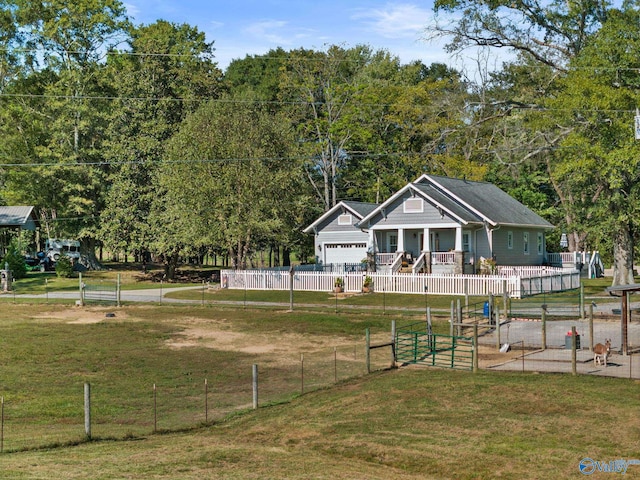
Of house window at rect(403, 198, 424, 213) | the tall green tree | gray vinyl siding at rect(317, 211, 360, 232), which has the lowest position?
gray vinyl siding at rect(317, 211, 360, 232)

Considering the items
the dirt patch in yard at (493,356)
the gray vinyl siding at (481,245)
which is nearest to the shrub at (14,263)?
the gray vinyl siding at (481,245)

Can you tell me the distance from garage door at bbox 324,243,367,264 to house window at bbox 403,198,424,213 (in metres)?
8.65

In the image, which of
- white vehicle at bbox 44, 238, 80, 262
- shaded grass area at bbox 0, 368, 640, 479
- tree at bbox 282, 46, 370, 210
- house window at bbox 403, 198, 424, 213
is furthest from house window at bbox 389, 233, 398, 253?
shaded grass area at bbox 0, 368, 640, 479

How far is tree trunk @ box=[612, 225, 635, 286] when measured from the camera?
52500 mm

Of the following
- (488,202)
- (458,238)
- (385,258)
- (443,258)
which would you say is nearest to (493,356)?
(458,238)

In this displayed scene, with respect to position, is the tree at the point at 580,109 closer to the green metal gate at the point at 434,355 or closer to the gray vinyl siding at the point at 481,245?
the gray vinyl siding at the point at 481,245

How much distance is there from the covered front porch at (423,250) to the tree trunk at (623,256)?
968 centimetres

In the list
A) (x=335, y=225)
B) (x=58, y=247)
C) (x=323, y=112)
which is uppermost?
(x=323, y=112)

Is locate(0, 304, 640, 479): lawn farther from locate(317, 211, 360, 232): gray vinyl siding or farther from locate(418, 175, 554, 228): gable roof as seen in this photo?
locate(317, 211, 360, 232): gray vinyl siding

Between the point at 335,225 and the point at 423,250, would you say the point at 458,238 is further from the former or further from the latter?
the point at 335,225

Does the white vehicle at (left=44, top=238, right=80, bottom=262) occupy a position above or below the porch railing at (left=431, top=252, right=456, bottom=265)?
above

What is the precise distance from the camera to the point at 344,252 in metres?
67.1

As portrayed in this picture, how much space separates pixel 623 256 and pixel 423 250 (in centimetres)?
1347

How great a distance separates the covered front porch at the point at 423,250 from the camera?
5528cm
